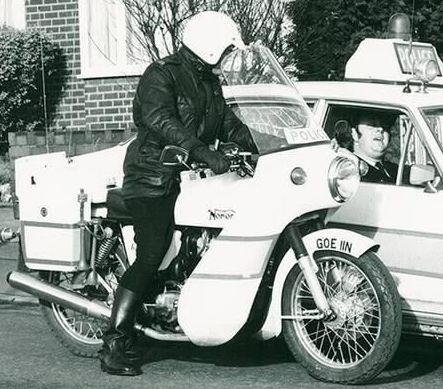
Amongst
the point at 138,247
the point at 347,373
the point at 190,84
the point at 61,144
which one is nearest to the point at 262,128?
the point at 190,84

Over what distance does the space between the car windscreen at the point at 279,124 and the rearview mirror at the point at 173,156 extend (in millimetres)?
427

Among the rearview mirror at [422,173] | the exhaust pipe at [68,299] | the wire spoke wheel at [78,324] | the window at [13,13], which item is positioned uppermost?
the window at [13,13]

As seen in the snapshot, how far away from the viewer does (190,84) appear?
6.46m

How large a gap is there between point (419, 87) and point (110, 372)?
248 cm

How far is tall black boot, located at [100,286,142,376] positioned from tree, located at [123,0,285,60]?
4.07 metres

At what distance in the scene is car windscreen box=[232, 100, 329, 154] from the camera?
6.23 meters

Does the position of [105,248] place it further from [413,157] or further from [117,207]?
[413,157]

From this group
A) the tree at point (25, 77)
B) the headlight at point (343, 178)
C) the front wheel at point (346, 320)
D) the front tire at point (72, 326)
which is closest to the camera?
the front wheel at point (346, 320)

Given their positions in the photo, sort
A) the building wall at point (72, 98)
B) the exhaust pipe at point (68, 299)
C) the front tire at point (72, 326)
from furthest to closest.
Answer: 1. the building wall at point (72, 98)
2. the front tire at point (72, 326)
3. the exhaust pipe at point (68, 299)

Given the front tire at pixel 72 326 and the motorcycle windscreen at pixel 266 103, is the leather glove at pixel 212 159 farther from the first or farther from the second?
the front tire at pixel 72 326

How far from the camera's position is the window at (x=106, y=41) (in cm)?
1398

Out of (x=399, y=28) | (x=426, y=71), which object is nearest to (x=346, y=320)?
(x=426, y=71)

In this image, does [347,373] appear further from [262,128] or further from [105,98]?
[105,98]

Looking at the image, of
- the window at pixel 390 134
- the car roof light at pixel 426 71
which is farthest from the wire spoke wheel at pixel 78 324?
the car roof light at pixel 426 71
